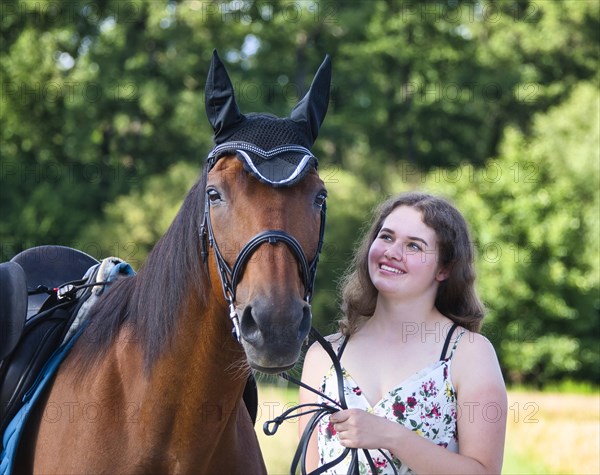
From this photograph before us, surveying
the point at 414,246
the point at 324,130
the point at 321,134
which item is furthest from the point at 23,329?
the point at 321,134

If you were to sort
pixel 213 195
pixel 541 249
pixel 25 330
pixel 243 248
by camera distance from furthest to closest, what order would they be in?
1. pixel 541 249
2. pixel 25 330
3. pixel 213 195
4. pixel 243 248

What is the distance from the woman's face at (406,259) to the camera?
9.51 ft

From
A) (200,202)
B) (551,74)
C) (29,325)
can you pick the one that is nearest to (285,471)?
(29,325)

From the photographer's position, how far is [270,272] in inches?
95.7

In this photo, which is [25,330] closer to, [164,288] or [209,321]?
[164,288]

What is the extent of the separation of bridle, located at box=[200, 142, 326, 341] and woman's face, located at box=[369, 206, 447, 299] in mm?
316

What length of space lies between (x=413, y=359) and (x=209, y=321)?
717mm

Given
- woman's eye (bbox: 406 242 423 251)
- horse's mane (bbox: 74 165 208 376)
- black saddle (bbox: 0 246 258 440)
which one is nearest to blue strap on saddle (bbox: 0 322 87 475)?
black saddle (bbox: 0 246 258 440)

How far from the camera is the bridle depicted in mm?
2475

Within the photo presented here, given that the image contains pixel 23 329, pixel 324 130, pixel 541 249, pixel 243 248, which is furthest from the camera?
pixel 324 130

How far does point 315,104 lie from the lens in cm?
294

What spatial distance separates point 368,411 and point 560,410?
13.8 meters

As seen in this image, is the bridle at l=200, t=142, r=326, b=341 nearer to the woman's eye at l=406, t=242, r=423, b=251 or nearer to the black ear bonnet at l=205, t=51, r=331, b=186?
the black ear bonnet at l=205, t=51, r=331, b=186

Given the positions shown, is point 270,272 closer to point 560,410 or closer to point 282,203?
point 282,203
